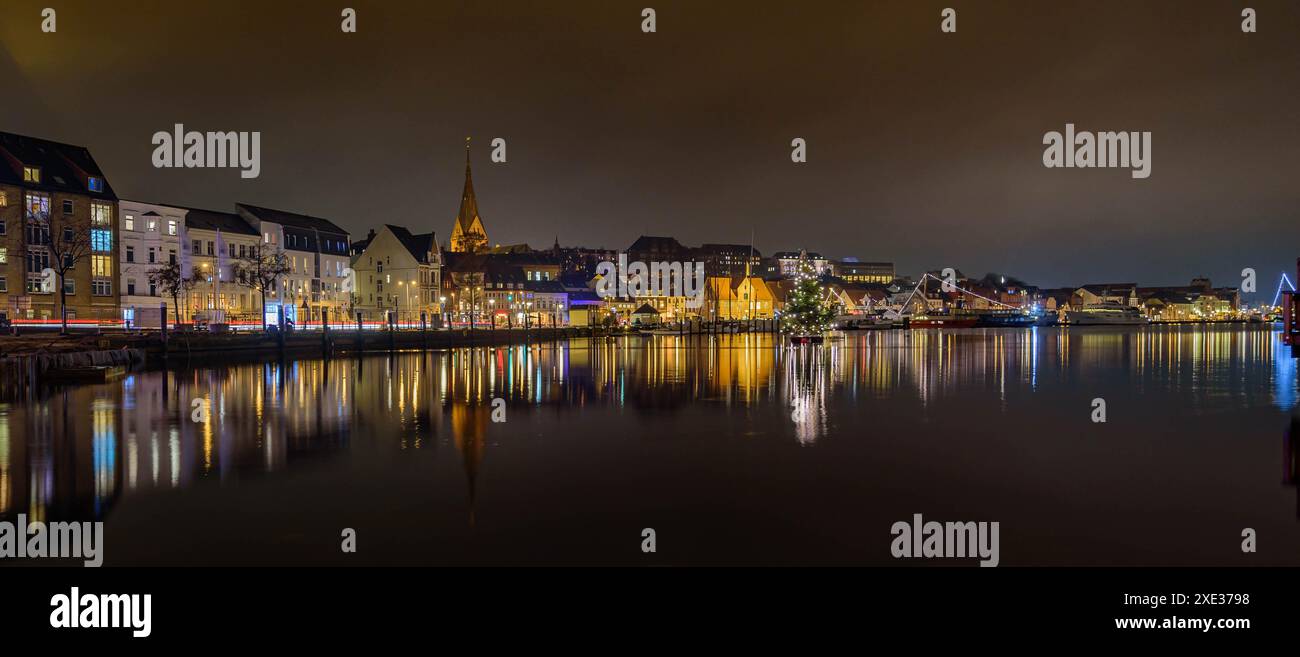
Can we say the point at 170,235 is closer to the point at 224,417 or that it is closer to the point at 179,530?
the point at 224,417

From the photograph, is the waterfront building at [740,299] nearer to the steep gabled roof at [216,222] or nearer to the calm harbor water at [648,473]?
the steep gabled roof at [216,222]

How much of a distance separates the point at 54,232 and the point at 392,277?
37471 millimetres

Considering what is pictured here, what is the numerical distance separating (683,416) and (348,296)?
7995 cm

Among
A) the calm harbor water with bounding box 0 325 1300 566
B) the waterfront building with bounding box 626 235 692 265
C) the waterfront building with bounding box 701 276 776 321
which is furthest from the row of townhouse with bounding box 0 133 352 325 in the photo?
the waterfront building with bounding box 626 235 692 265

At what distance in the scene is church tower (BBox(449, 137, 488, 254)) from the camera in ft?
465

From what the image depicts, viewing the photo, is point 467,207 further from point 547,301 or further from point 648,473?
point 648,473

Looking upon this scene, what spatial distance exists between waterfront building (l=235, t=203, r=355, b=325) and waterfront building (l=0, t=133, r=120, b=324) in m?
13.8

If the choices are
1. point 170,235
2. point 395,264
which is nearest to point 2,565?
point 170,235

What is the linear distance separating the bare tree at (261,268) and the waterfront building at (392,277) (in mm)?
15106

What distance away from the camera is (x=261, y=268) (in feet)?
236

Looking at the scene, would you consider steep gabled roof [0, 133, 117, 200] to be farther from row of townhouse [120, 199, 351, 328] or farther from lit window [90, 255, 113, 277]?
lit window [90, 255, 113, 277]

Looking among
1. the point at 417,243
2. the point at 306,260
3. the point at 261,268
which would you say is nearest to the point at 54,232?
the point at 261,268
